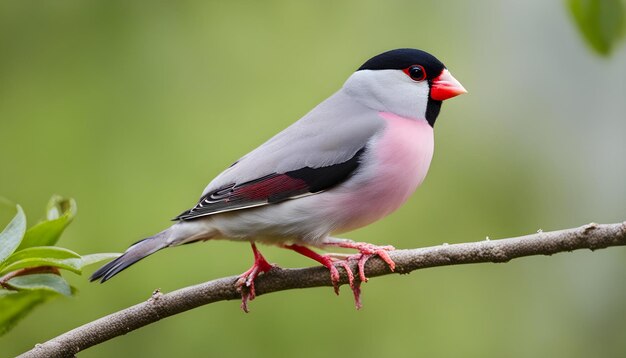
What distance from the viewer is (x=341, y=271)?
351 centimetres

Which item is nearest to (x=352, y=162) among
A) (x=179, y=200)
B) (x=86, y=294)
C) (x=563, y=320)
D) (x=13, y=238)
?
(x=13, y=238)

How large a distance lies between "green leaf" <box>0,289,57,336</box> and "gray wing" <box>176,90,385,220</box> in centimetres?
129

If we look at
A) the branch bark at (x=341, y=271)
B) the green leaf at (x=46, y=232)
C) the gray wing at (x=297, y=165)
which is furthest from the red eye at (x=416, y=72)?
the green leaf at (x=46, y=232)

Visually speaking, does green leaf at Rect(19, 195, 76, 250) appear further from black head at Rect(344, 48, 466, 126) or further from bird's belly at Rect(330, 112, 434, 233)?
black head at Rect(344, 48, 466, 126)

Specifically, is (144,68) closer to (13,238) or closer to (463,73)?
(463,73)

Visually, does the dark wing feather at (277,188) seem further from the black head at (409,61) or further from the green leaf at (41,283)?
the green leaf at (41,283)

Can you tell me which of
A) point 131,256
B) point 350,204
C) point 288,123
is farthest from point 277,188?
point 288,123

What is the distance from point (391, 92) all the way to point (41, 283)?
6.94 ft

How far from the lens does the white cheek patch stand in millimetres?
4066

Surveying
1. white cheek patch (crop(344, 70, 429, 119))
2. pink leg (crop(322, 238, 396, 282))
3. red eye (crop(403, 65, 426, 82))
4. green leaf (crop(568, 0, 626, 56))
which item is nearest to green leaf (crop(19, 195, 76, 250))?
pink leg (crop(322, 238, 396, 282))

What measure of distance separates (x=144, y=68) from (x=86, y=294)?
6.91 ft

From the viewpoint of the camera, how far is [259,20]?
7773 millimetres

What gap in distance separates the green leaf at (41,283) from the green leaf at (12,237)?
0.38 ft

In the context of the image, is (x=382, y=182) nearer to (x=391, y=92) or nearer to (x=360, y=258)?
(x=360, y=258)
